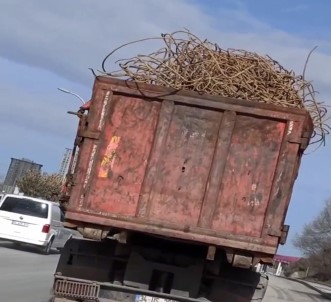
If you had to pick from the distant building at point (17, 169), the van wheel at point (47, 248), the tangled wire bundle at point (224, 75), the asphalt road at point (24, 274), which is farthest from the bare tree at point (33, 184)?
the tangled wire bundle at point (224, 75)

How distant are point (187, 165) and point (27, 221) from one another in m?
16.6

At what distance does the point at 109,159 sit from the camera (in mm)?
8797

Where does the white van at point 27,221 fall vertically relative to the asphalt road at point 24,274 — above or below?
above

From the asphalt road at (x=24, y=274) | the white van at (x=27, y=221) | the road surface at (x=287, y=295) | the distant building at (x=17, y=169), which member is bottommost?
the asphalt road at (x=24, y=274)

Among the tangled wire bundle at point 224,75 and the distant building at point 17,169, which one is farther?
the distant building at point 17,169

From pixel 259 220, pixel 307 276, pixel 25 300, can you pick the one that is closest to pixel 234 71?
pixel 259 220

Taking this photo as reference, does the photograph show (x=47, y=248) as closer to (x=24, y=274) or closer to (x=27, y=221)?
(x=27, y=221)

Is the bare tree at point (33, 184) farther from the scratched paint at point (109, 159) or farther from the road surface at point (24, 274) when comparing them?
the scratched paint at point (109, 159)

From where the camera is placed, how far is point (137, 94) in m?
8.85

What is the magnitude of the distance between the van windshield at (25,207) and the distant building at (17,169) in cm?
3087

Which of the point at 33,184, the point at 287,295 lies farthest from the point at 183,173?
the point at 33,184

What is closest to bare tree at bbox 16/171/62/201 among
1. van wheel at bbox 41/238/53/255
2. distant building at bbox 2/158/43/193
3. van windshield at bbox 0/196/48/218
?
distant building at bbox 2/158/43/193

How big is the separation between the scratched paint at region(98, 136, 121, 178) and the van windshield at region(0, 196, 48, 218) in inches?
641

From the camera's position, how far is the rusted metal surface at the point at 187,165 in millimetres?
8617
